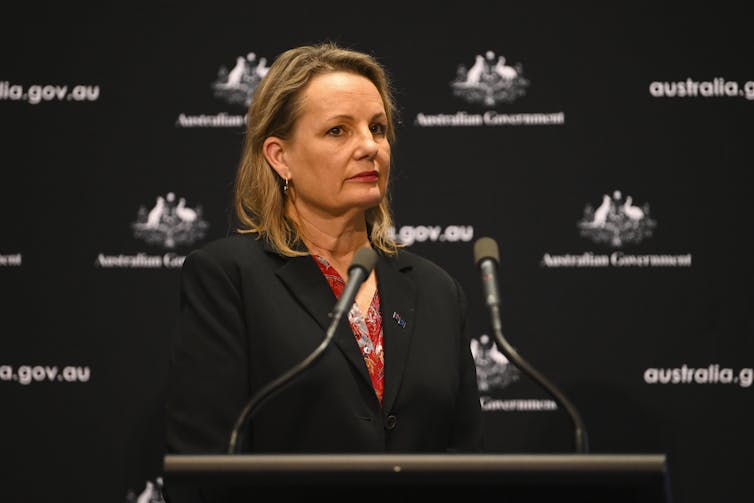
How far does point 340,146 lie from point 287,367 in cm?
60

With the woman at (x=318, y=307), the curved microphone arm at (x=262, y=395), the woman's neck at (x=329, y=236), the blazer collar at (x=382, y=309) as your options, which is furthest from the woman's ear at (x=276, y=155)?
the curved microphone arm at (x=262, y=395)

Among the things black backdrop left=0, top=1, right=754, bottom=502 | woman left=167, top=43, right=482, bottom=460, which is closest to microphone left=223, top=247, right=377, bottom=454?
woman left=167, top=43, right=482, bottom=460

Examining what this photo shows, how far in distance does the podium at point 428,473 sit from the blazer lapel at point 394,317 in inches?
31.6

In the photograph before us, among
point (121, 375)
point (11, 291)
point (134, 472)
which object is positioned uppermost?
point (11, 291)

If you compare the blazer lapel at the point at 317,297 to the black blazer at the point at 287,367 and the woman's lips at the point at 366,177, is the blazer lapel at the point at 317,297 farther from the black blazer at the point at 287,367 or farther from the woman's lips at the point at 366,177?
the woman's lips at the point at 366,177

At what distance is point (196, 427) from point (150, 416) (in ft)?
6.13

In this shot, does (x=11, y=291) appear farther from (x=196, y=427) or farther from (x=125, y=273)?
(x=196, y=427)

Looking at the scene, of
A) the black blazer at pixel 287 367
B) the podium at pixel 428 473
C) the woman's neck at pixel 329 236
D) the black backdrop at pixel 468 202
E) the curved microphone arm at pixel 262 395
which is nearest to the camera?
the podium at pixel 428 473

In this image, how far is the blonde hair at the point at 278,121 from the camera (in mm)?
2523

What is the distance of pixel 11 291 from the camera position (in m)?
4.00

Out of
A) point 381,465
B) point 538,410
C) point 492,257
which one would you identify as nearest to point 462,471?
point 381,465

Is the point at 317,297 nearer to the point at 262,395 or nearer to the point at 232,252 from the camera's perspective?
the point at 232,252

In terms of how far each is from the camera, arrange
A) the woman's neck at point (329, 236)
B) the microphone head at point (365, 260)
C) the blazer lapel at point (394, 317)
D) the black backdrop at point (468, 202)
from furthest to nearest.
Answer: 1. the black backdrop at point (468, 202)
2. the woman's neck at point (329, 236)
3. the blazer lapel at point (394, 317)
4. the microphone head at point (365, 260)

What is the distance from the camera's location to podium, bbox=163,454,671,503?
145cm
